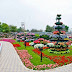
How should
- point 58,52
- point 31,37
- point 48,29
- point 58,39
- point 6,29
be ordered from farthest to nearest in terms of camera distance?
point 48,29 → point 6,29 → point 31,37 → point 58,39 → point 58,52

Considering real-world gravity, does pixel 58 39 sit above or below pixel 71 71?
above

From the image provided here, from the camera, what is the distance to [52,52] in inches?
431

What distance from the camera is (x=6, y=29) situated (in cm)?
4128

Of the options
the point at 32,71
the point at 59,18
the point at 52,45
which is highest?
the point at 59,18

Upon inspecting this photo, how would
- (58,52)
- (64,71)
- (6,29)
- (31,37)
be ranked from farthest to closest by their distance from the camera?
(6,29), (31,37), (58,52), (64,71)

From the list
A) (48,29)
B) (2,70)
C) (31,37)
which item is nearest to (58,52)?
(2,70)

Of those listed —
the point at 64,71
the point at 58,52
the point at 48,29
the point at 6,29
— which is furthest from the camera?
the point at 48,29

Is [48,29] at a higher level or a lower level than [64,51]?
higher

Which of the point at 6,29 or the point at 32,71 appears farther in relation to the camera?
the point at 6,29

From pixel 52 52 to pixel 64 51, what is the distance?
1.25 meters

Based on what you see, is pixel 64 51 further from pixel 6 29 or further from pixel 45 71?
pixel 6 29

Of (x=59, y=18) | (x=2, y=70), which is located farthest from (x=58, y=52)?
(x=2, y=70)

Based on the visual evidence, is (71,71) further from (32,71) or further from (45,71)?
(32,71)

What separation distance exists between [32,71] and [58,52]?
17.3 feet
